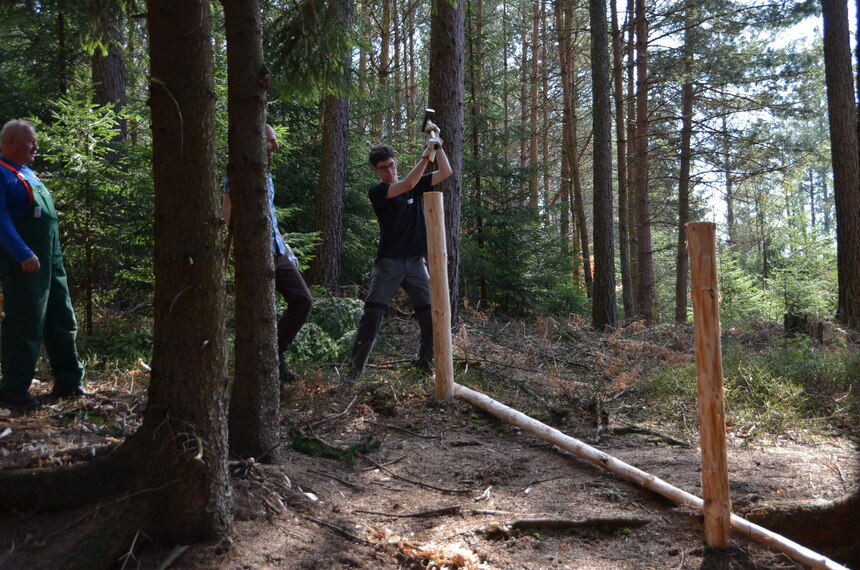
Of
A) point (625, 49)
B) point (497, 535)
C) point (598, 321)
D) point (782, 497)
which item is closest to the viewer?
point (497, 535)

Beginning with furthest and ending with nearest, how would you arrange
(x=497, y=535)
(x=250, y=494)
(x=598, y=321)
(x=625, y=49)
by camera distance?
(x=625, y=49) < (x=598, y=321) < (x=497, y=535) < (x=250, y=494)

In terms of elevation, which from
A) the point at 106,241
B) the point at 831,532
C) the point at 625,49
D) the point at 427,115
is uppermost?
the point at 625,49

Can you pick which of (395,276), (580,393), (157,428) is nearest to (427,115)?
(395,276)

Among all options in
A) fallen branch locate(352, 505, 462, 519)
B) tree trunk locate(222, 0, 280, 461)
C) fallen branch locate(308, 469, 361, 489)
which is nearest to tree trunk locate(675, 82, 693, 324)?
fallen branch locate(352, 505, 462, 519)

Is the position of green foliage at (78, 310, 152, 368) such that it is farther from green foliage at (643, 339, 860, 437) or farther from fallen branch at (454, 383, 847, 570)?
green foliage at (643, 339, 860, 437)

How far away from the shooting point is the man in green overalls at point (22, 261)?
15.0ft

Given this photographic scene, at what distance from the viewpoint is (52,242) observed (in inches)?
191

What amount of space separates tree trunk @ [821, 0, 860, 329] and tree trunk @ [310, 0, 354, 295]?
28.6 feet

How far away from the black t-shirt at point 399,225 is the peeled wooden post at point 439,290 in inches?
8.4

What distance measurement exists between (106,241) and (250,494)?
4848 mm

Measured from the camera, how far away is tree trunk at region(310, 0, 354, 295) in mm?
10422

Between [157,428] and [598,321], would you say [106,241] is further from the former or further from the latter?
[598,321]

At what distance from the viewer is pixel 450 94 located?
825cm

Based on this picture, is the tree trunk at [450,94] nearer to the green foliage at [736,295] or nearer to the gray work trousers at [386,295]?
the gray work trousers at [386,295]
